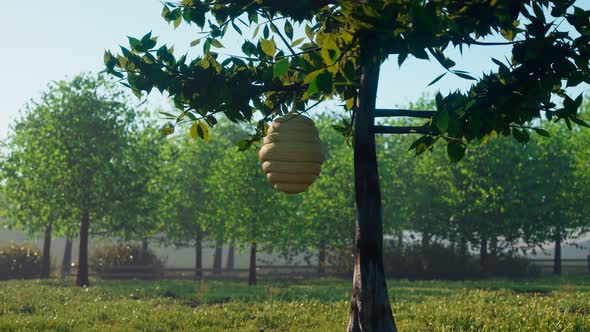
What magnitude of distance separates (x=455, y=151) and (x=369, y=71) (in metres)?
1.65

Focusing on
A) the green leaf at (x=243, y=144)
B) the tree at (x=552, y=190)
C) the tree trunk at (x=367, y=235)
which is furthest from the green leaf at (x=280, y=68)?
the tree at (x=552, y=190)

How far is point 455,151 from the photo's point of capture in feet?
24.7

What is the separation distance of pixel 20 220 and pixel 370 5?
29.8 m

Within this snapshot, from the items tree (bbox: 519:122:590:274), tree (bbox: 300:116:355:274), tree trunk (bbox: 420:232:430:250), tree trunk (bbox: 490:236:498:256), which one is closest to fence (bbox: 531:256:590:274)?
Answer: tree (bbox: 519:122:590:274)

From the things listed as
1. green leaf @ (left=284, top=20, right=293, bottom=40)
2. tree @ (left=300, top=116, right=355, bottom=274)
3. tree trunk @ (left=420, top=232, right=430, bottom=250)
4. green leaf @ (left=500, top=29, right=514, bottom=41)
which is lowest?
tree trunk @ (left=420, top=232, right=430, bottom=250)

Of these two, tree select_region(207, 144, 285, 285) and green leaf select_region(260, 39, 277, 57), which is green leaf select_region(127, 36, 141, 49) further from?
tree select_region(207, 144, 285, 285)

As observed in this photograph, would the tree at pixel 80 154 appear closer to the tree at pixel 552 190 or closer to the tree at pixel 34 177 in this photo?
the tree at pixel 34 177

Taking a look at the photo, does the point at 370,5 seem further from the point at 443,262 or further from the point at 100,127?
the point at 443,262

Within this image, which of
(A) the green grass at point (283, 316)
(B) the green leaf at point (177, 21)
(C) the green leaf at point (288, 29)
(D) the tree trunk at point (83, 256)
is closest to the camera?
(B) the green leaf at point (177, 21)

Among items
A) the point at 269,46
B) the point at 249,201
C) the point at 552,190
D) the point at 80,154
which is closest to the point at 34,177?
the point at 80,154

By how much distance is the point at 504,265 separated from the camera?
3416 cm

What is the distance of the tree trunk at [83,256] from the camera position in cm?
2761

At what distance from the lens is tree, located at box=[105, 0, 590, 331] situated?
6.18 m

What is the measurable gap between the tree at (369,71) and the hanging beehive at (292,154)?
30.4 inches
